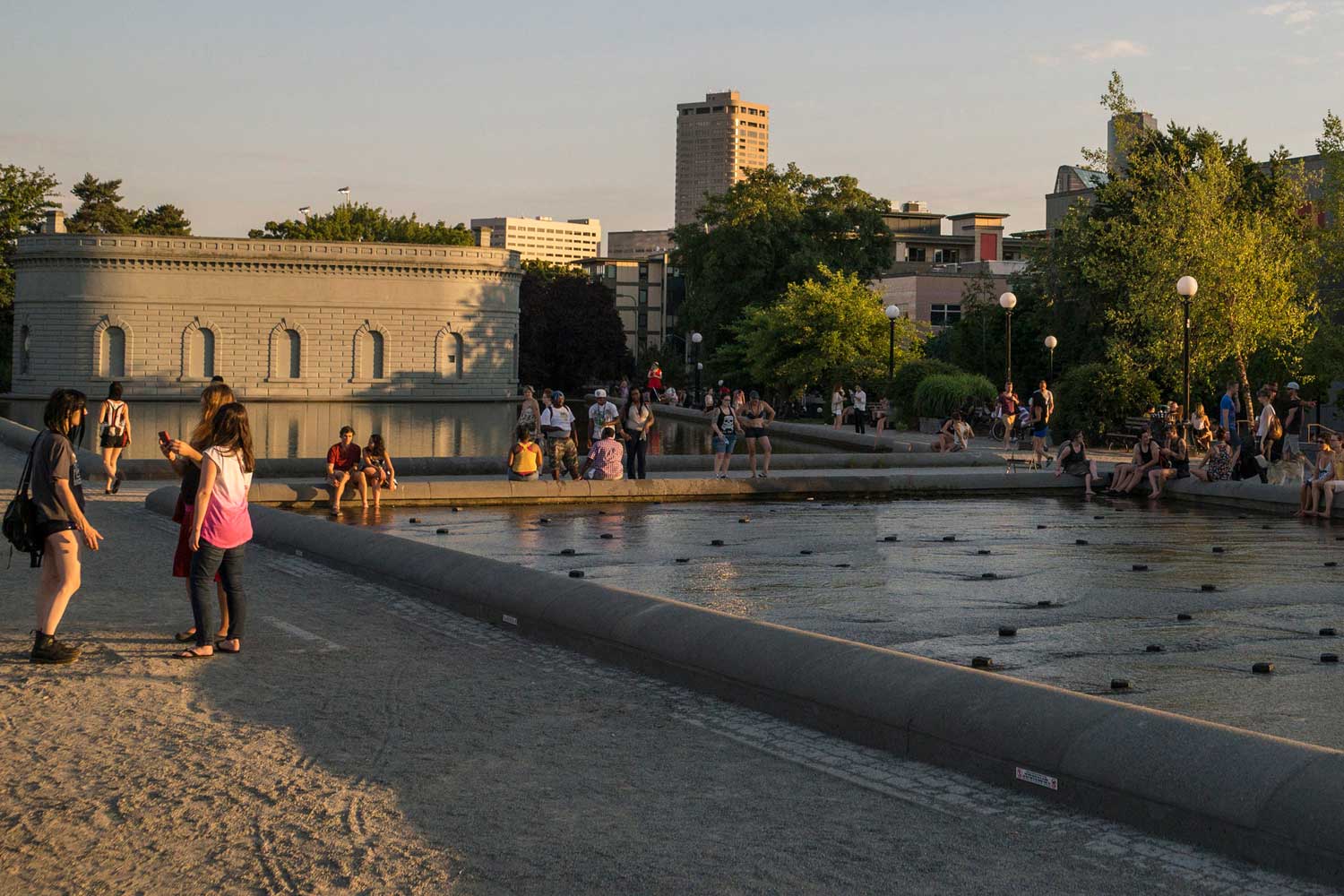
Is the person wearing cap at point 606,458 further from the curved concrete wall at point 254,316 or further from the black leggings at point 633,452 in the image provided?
the curved concrete wall at point 254,316

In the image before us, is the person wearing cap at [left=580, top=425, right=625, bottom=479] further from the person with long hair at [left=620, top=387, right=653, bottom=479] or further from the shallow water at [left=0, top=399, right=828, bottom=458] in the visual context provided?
the shallow water at [left=0, top=399, right=828, bottom=458]

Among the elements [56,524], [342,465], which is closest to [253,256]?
[342,465]

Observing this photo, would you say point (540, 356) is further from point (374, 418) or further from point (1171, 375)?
point (1171, 375)

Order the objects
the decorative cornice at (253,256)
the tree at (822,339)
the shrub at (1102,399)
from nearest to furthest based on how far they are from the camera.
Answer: the shrub at (1102,399) < the tree at (822,339) < the decorative cornice at (253,256)

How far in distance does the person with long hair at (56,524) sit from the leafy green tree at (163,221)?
341ft

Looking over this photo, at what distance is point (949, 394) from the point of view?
137 feet

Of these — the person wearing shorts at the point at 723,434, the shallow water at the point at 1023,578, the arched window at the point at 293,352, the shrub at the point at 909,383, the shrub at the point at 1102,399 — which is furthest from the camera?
the arched window at the point at 293,352

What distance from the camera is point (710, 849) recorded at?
5992 mm

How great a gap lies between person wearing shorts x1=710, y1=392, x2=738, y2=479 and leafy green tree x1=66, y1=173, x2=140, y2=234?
85036 mm

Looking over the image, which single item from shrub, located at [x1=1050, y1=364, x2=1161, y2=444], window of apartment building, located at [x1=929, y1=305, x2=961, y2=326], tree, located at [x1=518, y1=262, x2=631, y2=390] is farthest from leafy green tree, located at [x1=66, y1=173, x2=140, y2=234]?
shrub, located at [x1=1050, y1=364, x2=1161, y2=444]

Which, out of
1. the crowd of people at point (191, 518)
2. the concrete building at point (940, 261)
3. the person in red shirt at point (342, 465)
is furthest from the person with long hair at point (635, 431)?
the concrete building at point (940, 261)

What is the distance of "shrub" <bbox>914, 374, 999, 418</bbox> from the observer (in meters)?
41.6

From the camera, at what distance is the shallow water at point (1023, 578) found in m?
9.52

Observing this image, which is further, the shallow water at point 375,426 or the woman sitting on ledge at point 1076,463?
the shallow water at point 375,426
